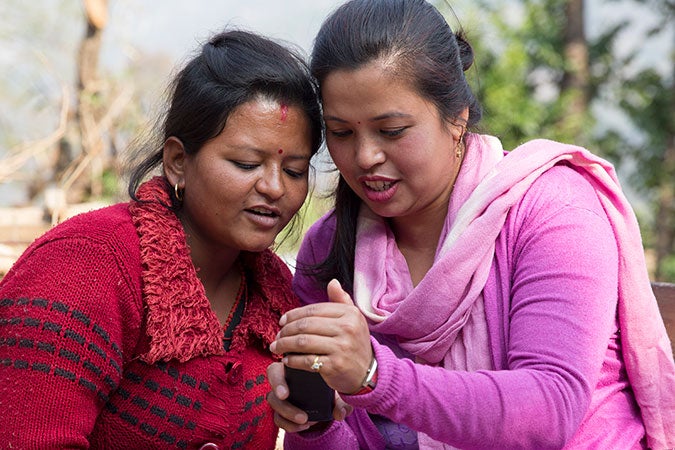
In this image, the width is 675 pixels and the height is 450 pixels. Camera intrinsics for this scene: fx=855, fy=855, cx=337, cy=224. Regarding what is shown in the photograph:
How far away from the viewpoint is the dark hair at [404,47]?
210 cm

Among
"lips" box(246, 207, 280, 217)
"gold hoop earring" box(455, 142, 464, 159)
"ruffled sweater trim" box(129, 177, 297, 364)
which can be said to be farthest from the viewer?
"gold hoop earring" box(455, 142, 464, 159)

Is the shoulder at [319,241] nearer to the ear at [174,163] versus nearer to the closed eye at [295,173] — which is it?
the closed eye at [295,173]

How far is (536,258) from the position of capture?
2.00m

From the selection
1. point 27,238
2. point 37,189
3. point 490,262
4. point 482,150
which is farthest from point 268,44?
point 37,189

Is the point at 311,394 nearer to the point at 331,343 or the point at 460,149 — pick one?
the point at 331,343

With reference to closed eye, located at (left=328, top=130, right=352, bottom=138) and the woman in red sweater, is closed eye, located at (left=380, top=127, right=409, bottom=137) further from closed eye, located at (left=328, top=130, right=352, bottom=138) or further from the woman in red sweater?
the woman in red sweater

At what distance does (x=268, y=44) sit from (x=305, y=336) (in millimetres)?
926

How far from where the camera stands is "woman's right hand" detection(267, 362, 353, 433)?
6.22ft

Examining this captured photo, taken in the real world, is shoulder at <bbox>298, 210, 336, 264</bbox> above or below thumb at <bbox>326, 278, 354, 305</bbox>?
below

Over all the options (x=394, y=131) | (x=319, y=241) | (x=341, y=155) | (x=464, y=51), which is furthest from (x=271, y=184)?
(x=464, y=51)

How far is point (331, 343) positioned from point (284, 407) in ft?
1.21

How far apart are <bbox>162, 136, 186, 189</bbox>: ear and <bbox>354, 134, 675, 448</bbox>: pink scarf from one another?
2.08 ft

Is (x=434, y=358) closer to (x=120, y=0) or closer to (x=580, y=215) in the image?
(x=580, y=215)

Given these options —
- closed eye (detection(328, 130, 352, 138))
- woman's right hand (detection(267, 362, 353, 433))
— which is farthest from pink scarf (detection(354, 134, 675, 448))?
closed eye (detection(328, 130, 352, 138))
